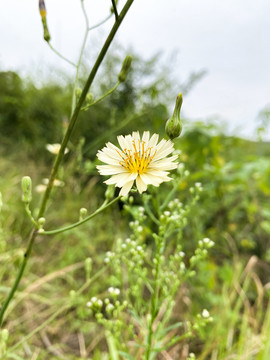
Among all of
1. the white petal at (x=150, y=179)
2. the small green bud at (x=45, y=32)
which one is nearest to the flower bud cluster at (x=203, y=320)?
the white petal at (x=150, y=179)

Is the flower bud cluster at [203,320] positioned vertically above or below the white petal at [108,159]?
below

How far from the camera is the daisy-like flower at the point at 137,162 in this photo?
0.51 metres

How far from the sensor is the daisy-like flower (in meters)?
0.51

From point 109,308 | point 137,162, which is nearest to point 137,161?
point 137,162

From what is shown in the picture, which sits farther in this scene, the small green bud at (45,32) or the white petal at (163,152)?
the small green bud at (45,32)

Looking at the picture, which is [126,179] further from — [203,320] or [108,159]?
[203,320]

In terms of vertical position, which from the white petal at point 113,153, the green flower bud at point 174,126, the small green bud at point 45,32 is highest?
the small green bud at point 45,32

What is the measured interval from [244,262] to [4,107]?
3210mm

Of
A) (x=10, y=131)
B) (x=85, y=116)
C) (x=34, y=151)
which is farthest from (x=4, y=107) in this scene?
(x=85, y=116)

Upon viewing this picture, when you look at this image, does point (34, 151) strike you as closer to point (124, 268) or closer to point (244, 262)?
point (124, 268)

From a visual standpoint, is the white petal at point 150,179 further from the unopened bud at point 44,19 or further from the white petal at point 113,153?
the unopened bud at point 44,19

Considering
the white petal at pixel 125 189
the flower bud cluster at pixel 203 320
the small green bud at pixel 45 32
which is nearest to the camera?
the white petal at pixel 125 189

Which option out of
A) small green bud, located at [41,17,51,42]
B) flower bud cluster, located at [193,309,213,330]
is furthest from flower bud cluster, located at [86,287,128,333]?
small green bud, located at [41,17,51,42]

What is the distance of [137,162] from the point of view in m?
0.55
